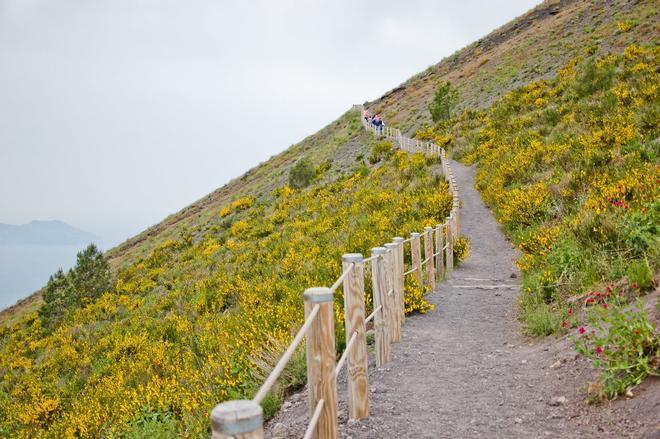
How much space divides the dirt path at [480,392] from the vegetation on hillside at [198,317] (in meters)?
1.17

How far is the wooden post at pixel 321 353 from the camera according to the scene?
2723mm

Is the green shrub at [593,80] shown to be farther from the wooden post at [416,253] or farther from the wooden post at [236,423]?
the wooden post at [236,423]

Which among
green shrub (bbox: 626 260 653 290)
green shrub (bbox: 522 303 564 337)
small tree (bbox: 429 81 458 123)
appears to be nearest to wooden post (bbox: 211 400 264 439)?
green shrub (bbox: 626 260 653 290)

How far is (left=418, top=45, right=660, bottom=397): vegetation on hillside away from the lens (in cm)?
524

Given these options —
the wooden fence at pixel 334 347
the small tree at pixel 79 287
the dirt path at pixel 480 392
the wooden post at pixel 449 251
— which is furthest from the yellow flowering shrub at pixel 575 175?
the small tree at pixel 79 287

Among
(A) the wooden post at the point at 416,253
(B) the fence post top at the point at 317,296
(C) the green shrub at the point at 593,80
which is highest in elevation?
(C) the green shrub at the point at 593,80

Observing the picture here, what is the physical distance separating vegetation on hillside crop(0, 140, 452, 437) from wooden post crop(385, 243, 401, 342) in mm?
1268

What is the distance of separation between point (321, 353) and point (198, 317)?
10360 millimetres

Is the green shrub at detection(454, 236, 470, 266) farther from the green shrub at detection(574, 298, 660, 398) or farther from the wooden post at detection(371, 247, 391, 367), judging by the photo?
the green shrub at detection(574, 298, 660, 398)

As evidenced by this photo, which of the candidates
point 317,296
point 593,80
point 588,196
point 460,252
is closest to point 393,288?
point 317,296

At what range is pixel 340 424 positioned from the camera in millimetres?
4312

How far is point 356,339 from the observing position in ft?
13.9

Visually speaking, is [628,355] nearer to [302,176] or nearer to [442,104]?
[302,176]

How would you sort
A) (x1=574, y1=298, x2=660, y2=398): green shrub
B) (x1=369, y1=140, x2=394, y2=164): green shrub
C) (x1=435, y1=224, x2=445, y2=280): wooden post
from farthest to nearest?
(x1=369, y1=140, x2=394, y2=164): green shrub
(x1=435, y1=224, x2=445, y2=280): wooden post
(x1=574, y1=298, x2=660, y2=398): green shrub
